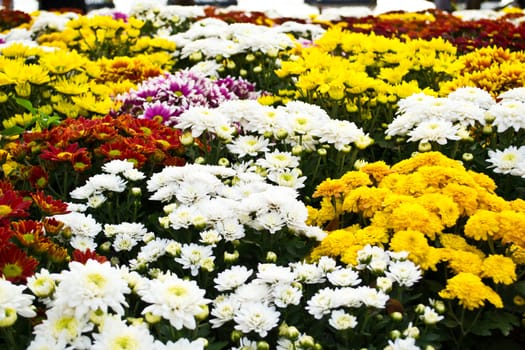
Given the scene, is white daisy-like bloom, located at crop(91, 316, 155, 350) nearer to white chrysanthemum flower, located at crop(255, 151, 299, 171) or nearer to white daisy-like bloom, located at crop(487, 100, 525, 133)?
white chrysanthemum flower, located at crop(255, 151, 299, 171)

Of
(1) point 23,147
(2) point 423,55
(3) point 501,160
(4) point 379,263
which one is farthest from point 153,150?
(2) point 423,55

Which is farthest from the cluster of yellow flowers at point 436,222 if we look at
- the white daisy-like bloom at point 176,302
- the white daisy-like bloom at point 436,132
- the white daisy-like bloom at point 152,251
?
the white daisy-like bloom at point 176,302

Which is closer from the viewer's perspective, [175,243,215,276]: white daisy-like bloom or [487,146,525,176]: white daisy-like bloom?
A: [175,243,215,276]: white daisy-like bloom

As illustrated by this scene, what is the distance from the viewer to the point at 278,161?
10.7 ft

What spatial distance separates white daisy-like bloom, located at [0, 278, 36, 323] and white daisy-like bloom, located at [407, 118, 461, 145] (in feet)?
6.37

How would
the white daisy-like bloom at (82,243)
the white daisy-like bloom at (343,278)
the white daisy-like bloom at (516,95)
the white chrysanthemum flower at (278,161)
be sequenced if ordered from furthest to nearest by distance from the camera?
1. the white daisy-like bloom at (516,95)
2. the white chrysanthemum flower at (278,161)
3. the white daisy-like bloom at (82,243)
4. the white daisy-like bloom at (343,278)

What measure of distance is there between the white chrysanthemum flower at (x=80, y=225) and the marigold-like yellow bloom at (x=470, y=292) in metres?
1.23

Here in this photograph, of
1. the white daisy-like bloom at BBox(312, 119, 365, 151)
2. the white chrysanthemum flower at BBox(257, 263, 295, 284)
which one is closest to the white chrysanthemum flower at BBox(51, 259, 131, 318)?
the white chrysanthemum flower at BBox(257, 263, 295, 284)

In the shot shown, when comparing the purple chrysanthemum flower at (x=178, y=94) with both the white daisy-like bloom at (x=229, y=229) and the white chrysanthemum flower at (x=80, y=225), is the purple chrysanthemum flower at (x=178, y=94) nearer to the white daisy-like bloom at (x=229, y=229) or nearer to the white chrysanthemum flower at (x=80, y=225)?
the white chrysanthemum flower at (x=80, y=225)

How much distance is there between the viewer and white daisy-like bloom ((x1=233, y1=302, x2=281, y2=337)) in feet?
7.06

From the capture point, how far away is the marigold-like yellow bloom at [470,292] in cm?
230

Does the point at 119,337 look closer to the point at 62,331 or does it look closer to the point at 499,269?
the point at 62,331

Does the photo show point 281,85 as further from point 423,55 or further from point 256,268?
point 256,268

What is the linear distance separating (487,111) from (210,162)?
136cm
